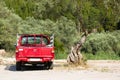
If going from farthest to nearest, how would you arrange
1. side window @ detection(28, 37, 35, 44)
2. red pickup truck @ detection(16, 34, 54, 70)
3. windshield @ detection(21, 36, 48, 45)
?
side window @ detection(28, 37, 35, 44) → windshield @ detection(21, 36, 48, 45) → red pickup truck @ detection(16, 34, 54, 70)

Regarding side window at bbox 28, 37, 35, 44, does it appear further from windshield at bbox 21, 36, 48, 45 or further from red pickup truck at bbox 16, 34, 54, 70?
red pickup truck at bbox 16, 34, 54, 70

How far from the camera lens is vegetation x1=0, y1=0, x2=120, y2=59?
2358cm

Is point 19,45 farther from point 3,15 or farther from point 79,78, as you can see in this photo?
point 3,15

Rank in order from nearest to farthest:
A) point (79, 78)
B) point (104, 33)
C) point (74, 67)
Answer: point (79, 78), point (74, 67), point (104, 33)

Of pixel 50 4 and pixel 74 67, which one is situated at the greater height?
pixel 50 4

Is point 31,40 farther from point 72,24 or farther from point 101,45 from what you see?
point 72,24

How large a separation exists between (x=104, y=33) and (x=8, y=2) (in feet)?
80.3

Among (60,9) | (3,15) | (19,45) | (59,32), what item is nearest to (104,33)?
(59,32)

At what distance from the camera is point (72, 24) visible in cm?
4419

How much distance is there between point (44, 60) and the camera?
2123cm

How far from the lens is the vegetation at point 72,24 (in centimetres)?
2358

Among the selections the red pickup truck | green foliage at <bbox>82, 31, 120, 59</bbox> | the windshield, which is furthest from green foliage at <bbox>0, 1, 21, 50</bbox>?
the red pickup truck

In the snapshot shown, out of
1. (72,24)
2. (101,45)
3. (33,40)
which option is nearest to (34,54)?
(33,40)

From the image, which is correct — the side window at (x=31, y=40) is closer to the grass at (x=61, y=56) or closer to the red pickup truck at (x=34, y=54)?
the red pickup truck at (x=34, y=54)
